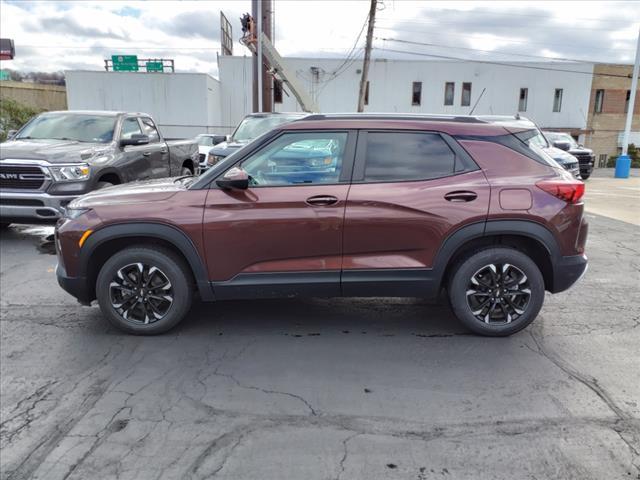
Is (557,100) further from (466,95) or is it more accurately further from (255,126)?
(255,126)

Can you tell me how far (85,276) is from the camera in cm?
416

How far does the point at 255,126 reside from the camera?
10.6 m

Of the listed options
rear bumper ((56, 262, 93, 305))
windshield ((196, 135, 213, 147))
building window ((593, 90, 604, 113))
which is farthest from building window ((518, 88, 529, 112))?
rear bumper ((56, 262, 93, 305))

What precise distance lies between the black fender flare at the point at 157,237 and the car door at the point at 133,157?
4.30 m

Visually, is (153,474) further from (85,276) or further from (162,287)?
(85,276)

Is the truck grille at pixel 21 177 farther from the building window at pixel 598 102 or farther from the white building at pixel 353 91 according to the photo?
the building window at pixel 598 102

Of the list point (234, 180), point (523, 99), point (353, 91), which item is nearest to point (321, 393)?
point (234, 180)

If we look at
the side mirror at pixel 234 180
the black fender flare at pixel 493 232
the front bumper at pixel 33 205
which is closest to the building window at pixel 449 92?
the front bumper at pixel 33 205

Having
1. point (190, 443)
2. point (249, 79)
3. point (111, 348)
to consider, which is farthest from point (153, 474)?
point (249, 79)

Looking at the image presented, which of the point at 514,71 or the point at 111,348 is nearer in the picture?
the point at 111,348

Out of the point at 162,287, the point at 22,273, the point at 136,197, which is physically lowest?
the point at 22,273

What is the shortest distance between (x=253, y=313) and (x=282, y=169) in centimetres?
148

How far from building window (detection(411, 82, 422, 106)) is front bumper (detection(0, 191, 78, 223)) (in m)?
32.7

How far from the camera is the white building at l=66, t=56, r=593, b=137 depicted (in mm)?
32906
